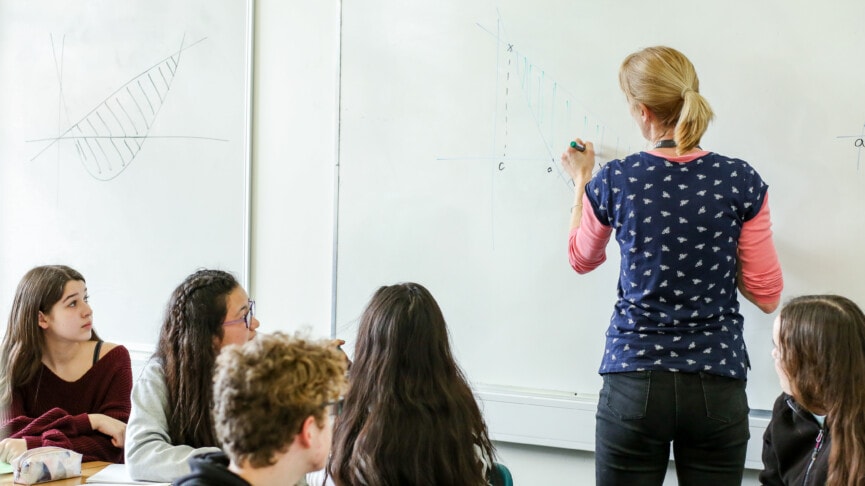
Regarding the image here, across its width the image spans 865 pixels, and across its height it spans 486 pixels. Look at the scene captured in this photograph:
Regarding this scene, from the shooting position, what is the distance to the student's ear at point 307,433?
128 centimetres

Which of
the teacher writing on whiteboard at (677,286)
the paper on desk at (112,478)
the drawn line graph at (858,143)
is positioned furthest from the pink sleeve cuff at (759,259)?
the paper on desk at (112,478)

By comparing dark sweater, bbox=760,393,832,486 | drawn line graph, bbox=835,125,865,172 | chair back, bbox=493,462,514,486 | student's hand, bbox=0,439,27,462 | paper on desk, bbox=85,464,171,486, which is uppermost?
drawn line graph, bbox=835,125,865,172

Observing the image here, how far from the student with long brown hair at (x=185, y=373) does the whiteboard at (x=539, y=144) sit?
802 mm

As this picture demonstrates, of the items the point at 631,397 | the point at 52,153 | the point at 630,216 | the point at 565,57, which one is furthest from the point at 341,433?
the point at 52,153

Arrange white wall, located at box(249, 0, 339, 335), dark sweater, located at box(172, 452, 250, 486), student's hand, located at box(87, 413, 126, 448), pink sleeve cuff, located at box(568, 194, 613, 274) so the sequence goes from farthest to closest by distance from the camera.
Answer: white wall, located at box(249, 0, 339, 335) < student's hand, located at box(87, 413, 126, 448) < pink sleeve cuff, located at box(568, 194, 613, 274) < dark sweater, located at box(172, 452, 250, 486)

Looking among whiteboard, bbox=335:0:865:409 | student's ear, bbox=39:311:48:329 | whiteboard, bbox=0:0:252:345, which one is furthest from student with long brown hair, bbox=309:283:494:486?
whiteboard, bbox=0:0:252:345

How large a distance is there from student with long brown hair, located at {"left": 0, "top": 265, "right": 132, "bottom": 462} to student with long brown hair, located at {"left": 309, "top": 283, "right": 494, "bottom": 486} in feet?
3.20

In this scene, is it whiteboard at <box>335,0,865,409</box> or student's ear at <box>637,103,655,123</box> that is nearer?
student's ear at <box>637,103,655,123</box>

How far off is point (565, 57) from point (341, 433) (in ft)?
4.65

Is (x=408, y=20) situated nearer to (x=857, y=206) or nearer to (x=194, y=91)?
(x=194, y=91)

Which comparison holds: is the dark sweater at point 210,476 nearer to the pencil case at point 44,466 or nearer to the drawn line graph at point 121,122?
the pencil case at point 44,466

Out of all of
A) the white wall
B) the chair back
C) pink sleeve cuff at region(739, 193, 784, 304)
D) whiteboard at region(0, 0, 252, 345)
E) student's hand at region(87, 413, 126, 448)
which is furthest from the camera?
whiteboard at region(0, 0, 252, 345)

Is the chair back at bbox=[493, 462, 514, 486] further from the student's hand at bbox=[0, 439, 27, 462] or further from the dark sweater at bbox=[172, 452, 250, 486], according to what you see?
the student's hand at bbox=[0, 439, 27, 462]

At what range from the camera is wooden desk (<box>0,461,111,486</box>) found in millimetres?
1850
